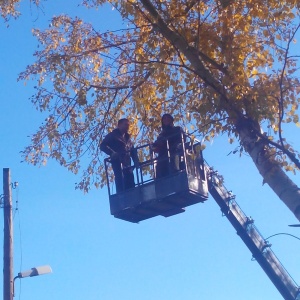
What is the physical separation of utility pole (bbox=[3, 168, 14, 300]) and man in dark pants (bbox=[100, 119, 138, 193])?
5487 millimetres

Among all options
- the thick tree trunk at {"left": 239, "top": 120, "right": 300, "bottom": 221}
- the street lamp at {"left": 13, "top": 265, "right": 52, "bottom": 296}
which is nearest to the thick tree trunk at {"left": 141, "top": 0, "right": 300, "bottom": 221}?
the thick tree trunk at {"left": 239, "top": 120, "right": 300, "bottom": 221}

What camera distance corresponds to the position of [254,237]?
14.7m

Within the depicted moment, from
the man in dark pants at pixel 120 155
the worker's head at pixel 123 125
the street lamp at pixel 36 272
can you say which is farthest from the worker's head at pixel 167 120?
the street lamp at pixel 36 272

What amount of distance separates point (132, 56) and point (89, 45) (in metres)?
0.93

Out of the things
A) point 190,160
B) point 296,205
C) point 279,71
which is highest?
point 190,160

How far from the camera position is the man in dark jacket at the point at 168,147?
1195 cm

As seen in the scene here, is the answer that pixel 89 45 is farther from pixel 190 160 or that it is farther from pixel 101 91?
pixel 190 160

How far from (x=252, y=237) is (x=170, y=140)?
143 inches

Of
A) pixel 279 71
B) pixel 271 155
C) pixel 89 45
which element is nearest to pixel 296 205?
pixel 271 155

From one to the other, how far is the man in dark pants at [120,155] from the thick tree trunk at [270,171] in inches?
115

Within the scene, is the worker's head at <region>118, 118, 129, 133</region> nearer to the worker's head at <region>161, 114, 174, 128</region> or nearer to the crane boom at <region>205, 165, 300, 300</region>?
the worker's head at <region>161, 114, 174, 128</region>

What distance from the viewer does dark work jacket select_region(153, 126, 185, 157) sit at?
11984mm

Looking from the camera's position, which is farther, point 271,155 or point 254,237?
point 254,237

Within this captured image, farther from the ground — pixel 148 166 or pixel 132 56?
pixel 132 56
